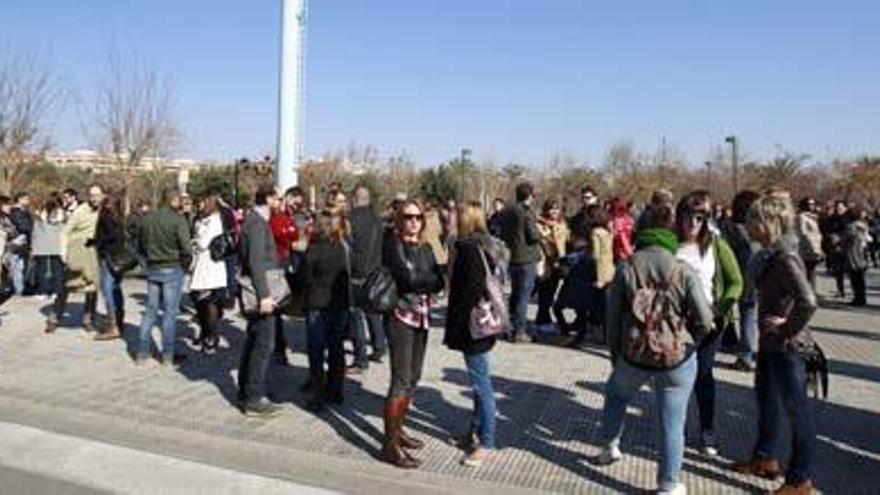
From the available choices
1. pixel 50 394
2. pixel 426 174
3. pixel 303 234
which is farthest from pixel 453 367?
pixel 426 174

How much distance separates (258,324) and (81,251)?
4587mm

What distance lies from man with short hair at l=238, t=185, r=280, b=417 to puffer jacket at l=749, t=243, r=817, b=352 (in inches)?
154

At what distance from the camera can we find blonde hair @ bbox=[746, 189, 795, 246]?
612 centimetres

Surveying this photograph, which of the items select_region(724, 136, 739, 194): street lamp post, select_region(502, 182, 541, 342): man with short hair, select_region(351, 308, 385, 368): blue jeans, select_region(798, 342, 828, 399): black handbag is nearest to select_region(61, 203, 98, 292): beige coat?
select_region(351, 308, 385, 368): blue jeans

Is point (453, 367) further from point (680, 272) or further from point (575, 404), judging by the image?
point (680, 272)

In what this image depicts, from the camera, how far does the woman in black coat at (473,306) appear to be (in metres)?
6.66

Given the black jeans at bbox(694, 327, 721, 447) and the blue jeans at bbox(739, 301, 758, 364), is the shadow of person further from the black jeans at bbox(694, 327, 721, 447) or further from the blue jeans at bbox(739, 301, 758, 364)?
the blue jeans at bbox(739, 301, 758, 364)

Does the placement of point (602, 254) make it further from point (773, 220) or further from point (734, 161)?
point (734, 161)

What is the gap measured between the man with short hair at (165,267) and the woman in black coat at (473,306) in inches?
168

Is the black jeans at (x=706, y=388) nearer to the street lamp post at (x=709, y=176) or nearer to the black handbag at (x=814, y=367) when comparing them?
the black handbag at (x=814, y=367)

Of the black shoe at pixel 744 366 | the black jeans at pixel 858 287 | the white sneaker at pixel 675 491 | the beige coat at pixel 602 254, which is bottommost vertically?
the white sneaker at pixel 675 491

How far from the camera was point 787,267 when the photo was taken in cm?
591

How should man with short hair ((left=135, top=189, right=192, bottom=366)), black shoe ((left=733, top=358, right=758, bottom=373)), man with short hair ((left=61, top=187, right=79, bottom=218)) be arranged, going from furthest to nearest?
1. man with short hair ((left=61, top=187, right=79, bottom=218))
2. man with short hair ((left=135, top=189, right=192, bottom=366))
3. black shoe ((left=733, top=358, right=758, bottom=373))

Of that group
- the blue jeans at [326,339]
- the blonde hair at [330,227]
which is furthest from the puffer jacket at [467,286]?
the blonde hair at [330,227]
